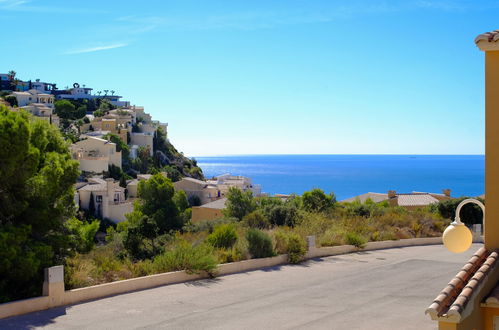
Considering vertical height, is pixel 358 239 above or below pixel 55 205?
below

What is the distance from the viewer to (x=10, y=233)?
33.7 ft

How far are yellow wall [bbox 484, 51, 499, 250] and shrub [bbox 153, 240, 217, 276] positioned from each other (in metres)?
8.07

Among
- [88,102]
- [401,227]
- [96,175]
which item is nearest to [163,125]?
[88,102]

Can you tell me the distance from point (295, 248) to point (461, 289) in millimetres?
→ 10716

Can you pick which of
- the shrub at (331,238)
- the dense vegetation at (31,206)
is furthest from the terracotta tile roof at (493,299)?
the shrub at (331,238)

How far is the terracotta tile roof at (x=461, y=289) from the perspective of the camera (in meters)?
4.87

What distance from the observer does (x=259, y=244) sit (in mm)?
15500

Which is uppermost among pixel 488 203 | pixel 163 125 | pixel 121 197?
pixel 163 125

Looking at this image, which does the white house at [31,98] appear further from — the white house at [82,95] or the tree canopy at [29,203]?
the tree canopy at [29,203]

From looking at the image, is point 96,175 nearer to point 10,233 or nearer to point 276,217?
point 276,217

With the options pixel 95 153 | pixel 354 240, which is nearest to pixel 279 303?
pixel 354 240

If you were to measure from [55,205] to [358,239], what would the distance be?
33.6 feet

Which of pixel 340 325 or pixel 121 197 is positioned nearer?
pixel 340 325

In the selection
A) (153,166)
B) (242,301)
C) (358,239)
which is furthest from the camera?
(153,166)
